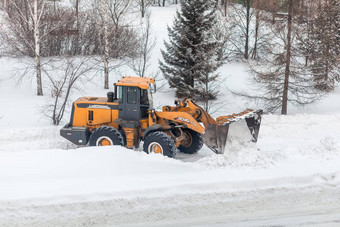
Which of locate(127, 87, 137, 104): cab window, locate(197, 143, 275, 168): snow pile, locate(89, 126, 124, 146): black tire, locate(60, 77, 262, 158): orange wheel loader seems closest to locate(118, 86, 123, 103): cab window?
locate(60, 77, 262, 158): orange wheel loader

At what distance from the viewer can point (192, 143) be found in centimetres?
1275

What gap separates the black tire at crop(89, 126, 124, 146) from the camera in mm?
11891

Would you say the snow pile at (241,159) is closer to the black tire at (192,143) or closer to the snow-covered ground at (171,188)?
the snow-covered ground at (171,188)

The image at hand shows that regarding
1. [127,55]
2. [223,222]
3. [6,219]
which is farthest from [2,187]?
[127,55]

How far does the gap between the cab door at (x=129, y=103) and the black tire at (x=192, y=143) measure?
1683 mm

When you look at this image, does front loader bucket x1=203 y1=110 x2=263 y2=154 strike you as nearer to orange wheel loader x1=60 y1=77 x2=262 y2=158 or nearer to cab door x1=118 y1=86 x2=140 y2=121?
orange wheel loader x1=60 y1=77 x2=262 y2=158

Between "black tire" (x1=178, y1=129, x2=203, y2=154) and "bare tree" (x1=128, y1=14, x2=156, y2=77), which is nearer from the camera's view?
"black tire" (x1=178, y1=129, x2=203, y2=154)

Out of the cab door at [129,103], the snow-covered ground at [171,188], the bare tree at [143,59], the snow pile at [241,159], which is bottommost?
the snow-covered ground at [171,188]

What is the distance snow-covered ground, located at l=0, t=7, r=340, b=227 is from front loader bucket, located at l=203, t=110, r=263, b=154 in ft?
0.99

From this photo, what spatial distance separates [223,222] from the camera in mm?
8648

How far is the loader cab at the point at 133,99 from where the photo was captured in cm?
1202

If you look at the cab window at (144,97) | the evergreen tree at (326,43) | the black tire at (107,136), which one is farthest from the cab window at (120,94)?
the evergreen tree at (326,43)

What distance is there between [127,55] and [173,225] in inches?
774

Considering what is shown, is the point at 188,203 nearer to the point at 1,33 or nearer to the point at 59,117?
the point at 59,117
